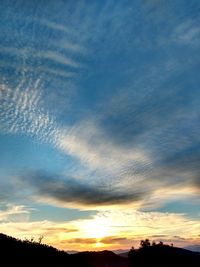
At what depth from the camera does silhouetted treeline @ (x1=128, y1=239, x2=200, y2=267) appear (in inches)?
2329

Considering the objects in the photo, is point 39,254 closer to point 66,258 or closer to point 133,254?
point 66,258

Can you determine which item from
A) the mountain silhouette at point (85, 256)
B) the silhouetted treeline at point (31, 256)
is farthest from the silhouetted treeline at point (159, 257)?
the silhouetted treeline at point (31, 256)

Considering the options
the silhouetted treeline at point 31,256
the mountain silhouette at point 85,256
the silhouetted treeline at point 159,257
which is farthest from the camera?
the silhouetted treeline at point 159,257

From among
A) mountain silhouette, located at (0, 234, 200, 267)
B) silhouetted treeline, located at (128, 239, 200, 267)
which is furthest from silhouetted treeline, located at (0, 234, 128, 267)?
silhouetted treeline, located at (128, 239, 200, 267)

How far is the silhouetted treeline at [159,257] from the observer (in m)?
59.2

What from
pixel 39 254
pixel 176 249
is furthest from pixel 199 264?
pixel 39 254

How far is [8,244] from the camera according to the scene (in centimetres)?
3047

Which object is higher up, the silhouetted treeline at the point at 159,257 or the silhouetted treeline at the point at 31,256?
the silhouetted treeline at the point at 159,257

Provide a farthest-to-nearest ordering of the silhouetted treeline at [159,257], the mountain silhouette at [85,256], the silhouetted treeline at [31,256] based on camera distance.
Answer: the silhouetted treeline at [159,257] → the mountain silhouette at [85,256] → the silhouetted treeline at [31,256]

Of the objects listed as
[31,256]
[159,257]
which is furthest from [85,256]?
Answer: [159,257]

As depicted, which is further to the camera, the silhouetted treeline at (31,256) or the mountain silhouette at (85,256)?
the mountain silhouette at (85,256)

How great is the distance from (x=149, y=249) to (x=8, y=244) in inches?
1474

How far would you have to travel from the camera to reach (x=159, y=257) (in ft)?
200

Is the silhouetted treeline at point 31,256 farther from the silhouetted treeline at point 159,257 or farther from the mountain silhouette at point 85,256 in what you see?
the silhouetted treeline at point 159,257
